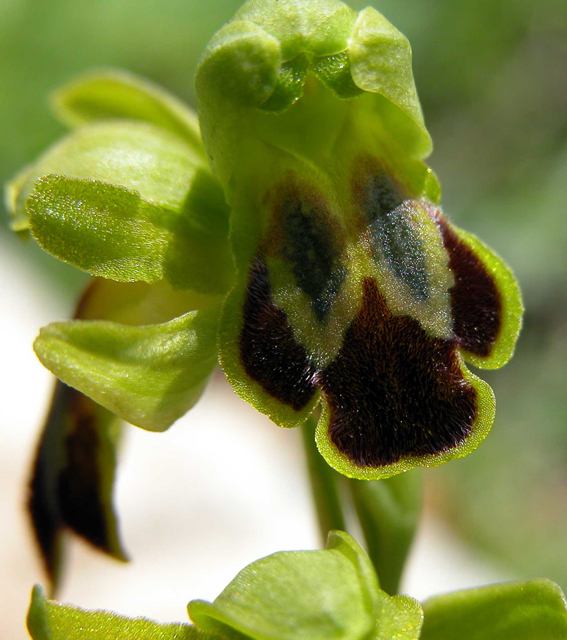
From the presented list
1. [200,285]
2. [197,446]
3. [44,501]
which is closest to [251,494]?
[197,446]

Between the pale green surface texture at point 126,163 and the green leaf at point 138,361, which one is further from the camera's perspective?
the pale green surface texture at point 126,163

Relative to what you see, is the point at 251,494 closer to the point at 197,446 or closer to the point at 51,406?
the point at 197,446

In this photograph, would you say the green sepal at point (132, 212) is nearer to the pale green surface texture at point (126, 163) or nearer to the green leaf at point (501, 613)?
the pale green surface texture at point (126, 163)

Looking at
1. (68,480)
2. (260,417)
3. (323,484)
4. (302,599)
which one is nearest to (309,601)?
(302,599)

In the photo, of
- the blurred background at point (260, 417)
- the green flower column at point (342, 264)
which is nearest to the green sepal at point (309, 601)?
the green flower column at point (342, 264)

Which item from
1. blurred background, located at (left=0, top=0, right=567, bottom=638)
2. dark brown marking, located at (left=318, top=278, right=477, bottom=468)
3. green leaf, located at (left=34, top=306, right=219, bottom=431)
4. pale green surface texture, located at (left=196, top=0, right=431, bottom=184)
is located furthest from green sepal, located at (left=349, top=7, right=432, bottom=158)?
blurred background, located at (left=0, top=0, right=567, bottom=638)
